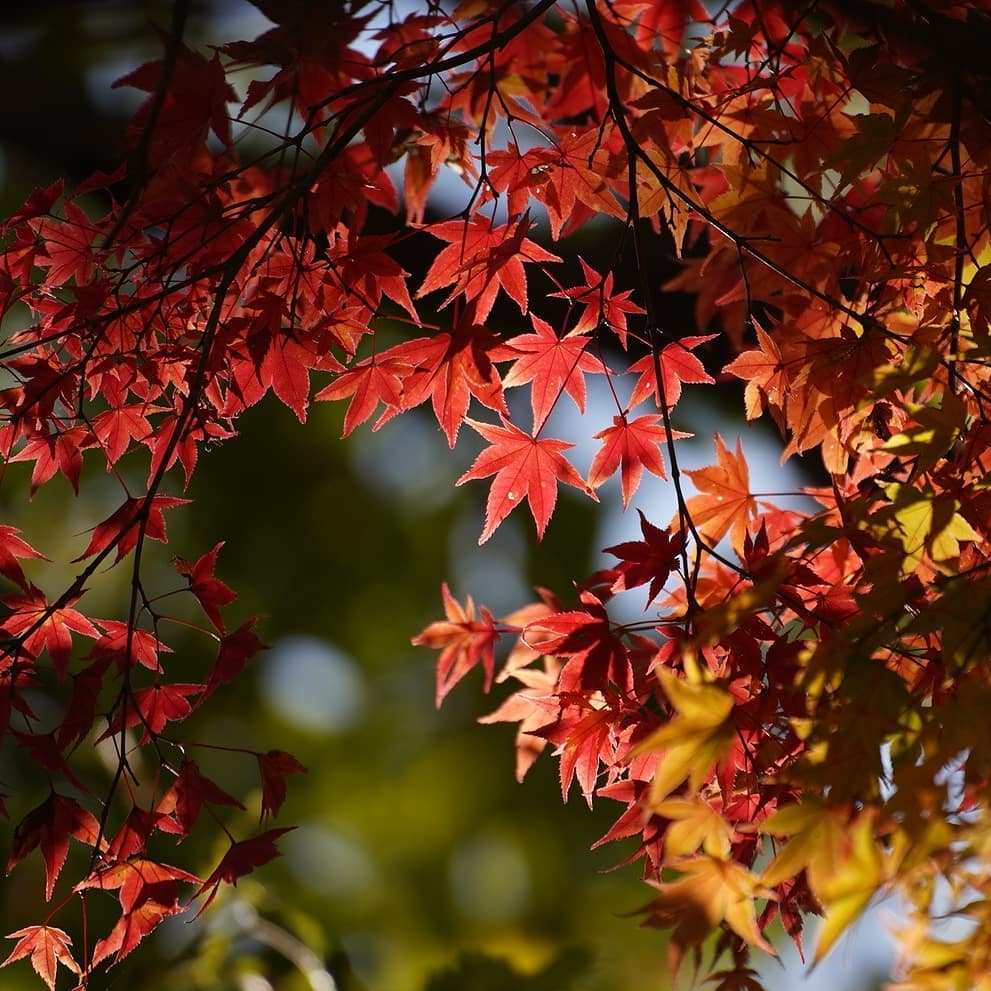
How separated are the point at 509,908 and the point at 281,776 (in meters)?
2.40

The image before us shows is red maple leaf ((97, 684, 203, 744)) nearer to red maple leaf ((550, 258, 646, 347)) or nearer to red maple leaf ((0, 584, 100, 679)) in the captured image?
red maple leaf ((0, 584, 100, 679))

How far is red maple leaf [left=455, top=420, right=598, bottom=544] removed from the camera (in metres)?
1.14

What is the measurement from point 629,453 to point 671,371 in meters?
0.11

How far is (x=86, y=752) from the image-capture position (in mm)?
3043

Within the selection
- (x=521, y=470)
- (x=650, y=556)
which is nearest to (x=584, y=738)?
(x=650, y=556)

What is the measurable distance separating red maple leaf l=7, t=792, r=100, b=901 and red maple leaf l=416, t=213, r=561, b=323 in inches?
26.7

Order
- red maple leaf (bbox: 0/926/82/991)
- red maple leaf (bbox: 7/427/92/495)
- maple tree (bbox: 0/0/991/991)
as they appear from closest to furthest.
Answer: maple tree (bbox: 0/0/991/991) → red maple leaf (bbox: 0/926/82/991) → red maple leaf (bbox: 7/427/92/495)

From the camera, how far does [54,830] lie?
103 centimetres

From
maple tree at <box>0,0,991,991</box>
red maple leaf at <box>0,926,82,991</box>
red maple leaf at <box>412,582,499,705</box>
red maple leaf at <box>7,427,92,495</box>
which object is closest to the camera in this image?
maple tree at <box>0,0,991,991</box>

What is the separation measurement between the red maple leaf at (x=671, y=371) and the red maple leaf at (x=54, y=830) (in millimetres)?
781

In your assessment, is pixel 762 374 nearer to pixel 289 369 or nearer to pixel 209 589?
pixel 289 369

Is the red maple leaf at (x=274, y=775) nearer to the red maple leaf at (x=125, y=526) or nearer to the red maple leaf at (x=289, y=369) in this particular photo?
the red maple leaf at (x=125, y=526)

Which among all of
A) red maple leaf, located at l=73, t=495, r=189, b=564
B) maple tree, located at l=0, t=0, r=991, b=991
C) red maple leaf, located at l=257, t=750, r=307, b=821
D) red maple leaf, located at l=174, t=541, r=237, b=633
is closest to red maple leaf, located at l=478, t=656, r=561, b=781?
maple tree, located at l=0, t=0, r=991, b=991

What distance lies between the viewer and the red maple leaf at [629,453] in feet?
3.94
